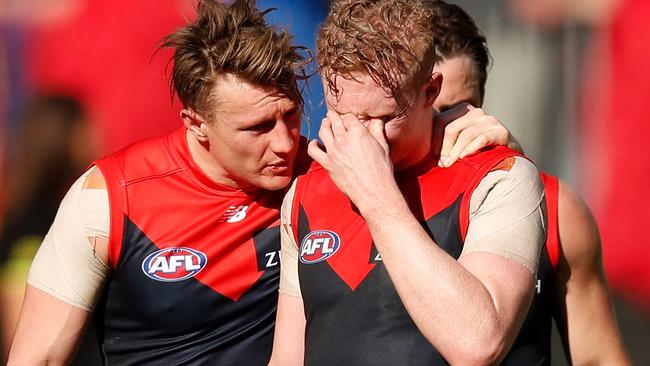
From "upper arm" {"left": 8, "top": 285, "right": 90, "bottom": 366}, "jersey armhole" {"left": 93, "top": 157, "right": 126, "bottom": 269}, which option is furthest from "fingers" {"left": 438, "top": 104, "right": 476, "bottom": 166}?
"upper arm" {"left": 8, "top": 285, "right": 90, "bottom": 366}

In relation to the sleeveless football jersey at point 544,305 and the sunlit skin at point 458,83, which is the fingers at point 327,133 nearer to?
the sleeveless football jersey at point 544,305

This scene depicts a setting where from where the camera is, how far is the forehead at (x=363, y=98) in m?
2.41

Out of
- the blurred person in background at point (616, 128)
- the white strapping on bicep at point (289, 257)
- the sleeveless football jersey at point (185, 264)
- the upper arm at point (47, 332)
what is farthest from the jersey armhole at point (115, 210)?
the blurred person in background at point (616, 128)

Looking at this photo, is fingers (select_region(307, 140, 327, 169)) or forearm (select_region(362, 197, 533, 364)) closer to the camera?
forearm (select_region(362, 197, 533, 364))

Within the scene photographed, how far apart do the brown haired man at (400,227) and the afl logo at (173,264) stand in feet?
2.17

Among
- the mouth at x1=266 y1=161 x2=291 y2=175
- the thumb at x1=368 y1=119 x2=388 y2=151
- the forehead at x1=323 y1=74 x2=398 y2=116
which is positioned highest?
the forehead at x1=323 y1=74 x2=398 y2=116

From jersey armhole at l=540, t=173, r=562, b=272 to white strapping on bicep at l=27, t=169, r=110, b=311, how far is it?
139 cm

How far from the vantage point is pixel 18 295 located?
456cm

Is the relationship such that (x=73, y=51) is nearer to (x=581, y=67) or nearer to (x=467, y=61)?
(x=467, y=61)

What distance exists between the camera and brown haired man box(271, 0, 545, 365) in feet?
7.27

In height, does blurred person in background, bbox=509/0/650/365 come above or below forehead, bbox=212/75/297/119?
below

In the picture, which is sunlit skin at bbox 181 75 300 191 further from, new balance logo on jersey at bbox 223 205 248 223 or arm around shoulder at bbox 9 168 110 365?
arm around shoulder at bbox 9 168 110 365

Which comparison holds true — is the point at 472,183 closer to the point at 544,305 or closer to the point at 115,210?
the point at 544,305

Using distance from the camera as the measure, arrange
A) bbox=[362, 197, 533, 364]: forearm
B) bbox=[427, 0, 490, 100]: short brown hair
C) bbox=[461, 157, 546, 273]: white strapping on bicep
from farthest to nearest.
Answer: bbox=[427, 0, 490, 100]: short brown hair → bbox=[461, 157, 546, 273]: white strapping on bicep → bbox=[362, 197, 533, 364]: forearm
